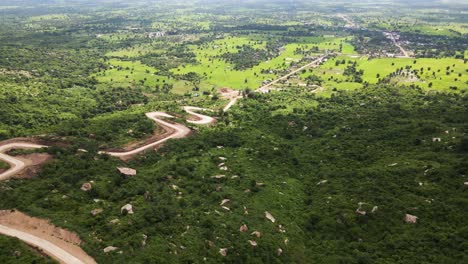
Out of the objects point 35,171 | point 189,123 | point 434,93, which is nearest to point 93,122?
point 189,123

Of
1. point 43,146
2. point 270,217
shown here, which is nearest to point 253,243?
point 270,217

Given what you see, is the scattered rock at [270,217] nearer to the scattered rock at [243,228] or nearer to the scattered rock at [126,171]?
the scattered rock at [243,228]

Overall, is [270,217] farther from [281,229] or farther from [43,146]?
[43,146]

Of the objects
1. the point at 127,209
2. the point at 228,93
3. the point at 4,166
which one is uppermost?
the point at 4,166

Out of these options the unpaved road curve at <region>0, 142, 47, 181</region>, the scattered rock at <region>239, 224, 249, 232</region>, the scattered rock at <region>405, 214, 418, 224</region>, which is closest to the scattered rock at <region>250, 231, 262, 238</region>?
the scattered rock at <region>239, 224, 249, 232</region>

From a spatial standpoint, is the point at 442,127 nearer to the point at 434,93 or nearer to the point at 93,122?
the point at 434,93

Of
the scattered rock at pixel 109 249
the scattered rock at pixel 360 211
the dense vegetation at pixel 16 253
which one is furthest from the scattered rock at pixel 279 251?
the dense vegetation at pixel 16 253

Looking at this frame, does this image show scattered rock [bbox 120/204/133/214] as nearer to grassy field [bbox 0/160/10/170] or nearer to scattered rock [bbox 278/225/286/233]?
scattered rock [bbox 278/225/286/233]
